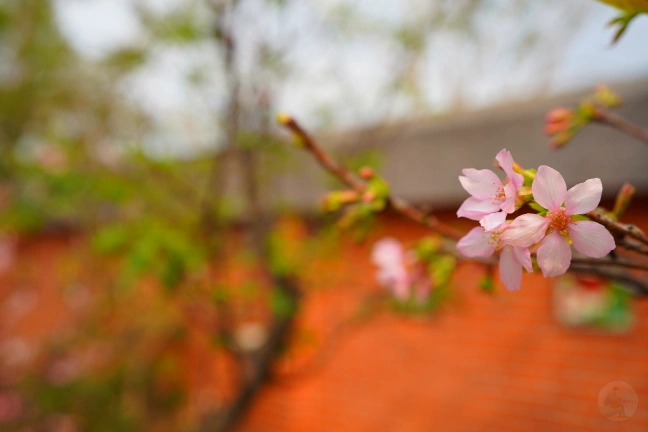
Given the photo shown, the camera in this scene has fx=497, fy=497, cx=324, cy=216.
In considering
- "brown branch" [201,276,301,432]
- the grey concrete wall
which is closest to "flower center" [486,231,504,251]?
the grey concrete wall

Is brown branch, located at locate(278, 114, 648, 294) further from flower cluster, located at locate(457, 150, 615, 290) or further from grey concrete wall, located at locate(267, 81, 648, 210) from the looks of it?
grey concrete wall, located at locate(267, 81, 648, 210)

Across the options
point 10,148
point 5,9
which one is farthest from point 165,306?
point 5,9

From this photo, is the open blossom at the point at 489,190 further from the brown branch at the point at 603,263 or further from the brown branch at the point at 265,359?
the brown branch at the point at 265,359

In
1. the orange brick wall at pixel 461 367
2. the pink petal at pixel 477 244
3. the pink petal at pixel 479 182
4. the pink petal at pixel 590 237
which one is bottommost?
the orange brick wall at pixel 461 367

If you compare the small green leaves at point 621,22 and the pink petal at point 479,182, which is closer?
the pink petal at point 479,182

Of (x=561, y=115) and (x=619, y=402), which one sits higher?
(x=561, y=115)

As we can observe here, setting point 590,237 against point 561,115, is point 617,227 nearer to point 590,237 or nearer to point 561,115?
point 590,237

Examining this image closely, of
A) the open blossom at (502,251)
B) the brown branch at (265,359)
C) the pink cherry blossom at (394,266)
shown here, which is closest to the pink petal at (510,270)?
the open blossom at (502,251)

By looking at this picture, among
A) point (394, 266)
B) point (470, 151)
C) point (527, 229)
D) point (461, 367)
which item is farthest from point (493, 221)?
point (461, 367)
